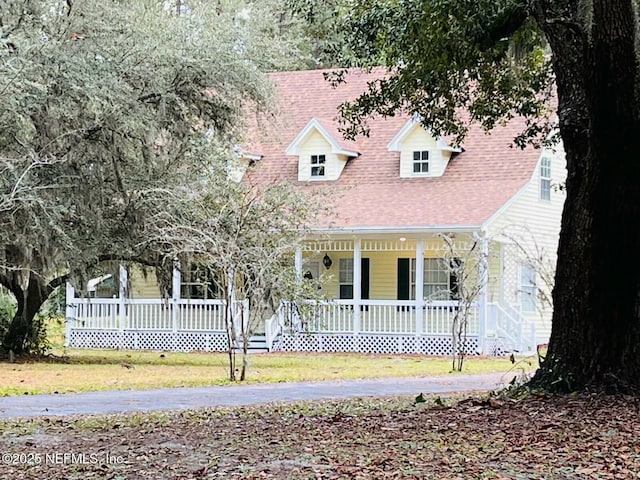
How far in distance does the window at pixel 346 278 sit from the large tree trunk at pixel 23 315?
8.55 metres

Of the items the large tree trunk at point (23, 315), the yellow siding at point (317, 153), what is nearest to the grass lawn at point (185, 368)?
the large tree trunk at point (23, 315)

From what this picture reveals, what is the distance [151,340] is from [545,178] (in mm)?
11483

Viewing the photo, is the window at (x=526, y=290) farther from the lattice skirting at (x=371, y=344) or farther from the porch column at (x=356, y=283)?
the porch column at (x=356, y=283)

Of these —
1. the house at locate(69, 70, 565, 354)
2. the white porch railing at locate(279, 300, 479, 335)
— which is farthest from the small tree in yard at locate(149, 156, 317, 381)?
the white porch railing at locate(279, 300, 479, 335)

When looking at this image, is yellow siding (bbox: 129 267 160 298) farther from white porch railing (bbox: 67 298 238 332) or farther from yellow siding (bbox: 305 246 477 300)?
yellow siding (bbox: 305 246 477 300)

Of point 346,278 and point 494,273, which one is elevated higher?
point 494,273

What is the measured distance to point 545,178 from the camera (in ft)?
87.8

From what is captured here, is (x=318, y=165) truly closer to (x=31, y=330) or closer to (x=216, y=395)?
(x=31, y=330)

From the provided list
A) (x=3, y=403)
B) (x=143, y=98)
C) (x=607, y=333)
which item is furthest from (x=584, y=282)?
(x=143, y=98)

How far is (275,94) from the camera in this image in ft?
68.6

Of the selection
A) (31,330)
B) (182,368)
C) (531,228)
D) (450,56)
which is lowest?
(182,368)


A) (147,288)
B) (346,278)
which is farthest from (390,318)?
(147,288)

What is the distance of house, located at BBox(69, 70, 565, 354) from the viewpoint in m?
24.0

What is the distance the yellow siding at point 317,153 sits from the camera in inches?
1071
